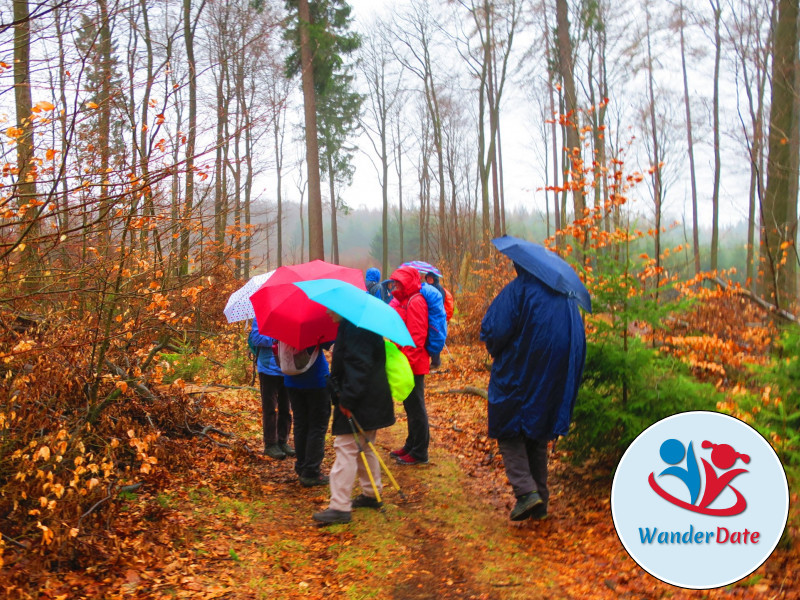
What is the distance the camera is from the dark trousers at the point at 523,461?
449 cm

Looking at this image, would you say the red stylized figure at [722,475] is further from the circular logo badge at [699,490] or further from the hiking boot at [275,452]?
the hiking boot at [275,452]

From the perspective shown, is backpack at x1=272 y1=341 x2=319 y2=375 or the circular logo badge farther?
backpack at x1=272 y1=341 x2=319 y2=375

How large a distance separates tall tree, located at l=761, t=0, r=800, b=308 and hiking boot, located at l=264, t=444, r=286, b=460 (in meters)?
7.04

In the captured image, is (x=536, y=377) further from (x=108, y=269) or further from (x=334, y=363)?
(x=108, y=269)

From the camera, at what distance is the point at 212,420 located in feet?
22.0

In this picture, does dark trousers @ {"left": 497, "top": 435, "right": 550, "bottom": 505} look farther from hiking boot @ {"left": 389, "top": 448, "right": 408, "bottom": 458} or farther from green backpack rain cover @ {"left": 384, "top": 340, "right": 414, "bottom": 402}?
hiking boot @ {"left": 389, "top": 448, "right": 408, "bottom": 458}

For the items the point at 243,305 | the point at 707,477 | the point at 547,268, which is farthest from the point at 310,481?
the point at 707,477

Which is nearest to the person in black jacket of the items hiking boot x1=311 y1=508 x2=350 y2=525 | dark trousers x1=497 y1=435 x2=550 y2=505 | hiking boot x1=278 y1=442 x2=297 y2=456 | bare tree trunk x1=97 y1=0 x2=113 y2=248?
hiking boot x1=311 y1=508 x2=350 y2=525

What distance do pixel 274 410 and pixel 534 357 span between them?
3.09 m

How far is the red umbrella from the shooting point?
4898 mm

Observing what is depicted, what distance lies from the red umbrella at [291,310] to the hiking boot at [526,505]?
2137 millimetres

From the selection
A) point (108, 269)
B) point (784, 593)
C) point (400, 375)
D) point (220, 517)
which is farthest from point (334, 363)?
point (784, 593)

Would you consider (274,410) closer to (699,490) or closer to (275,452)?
(275,452)

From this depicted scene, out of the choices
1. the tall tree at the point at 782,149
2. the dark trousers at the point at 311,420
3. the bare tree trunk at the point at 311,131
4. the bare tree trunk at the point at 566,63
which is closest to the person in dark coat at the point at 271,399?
the dark trousers at the point at 311,420
